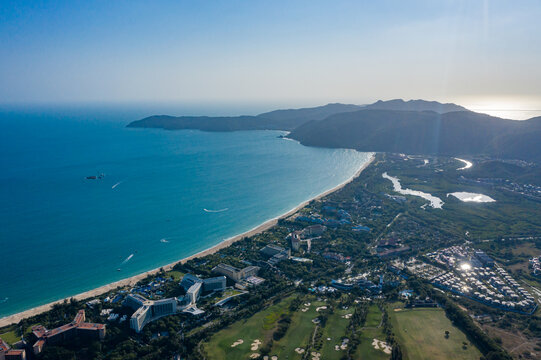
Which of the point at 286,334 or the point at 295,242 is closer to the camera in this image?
the point at 286,334

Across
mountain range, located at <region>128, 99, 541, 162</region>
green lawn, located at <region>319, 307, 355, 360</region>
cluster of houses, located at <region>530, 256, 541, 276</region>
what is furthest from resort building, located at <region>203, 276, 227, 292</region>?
mountain range, located at <region>128, 99, 541, 162</region>

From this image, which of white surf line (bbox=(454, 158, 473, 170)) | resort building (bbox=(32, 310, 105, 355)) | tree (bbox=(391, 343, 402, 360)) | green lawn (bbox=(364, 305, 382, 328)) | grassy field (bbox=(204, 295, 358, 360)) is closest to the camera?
tree (bbox=(391, 343, 402, 360))

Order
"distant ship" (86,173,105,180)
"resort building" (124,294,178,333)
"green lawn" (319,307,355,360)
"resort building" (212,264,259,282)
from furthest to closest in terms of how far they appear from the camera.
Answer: "distant ship" (86,173,105,180) → "resort building" (212,264,259,282) → "resort building" (124,294,178,333) → "green lawn" (319,307,355,360)

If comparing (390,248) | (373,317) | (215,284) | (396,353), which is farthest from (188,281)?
(390,248)

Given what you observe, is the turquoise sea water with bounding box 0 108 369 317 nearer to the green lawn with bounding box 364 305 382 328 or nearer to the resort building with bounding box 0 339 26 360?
the resort building with bounding box 0 339 26 360

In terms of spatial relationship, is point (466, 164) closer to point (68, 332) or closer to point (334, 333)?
point (334, 333)

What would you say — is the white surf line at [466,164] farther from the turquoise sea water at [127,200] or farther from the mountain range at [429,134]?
the turquoise sea water at [127,200]
